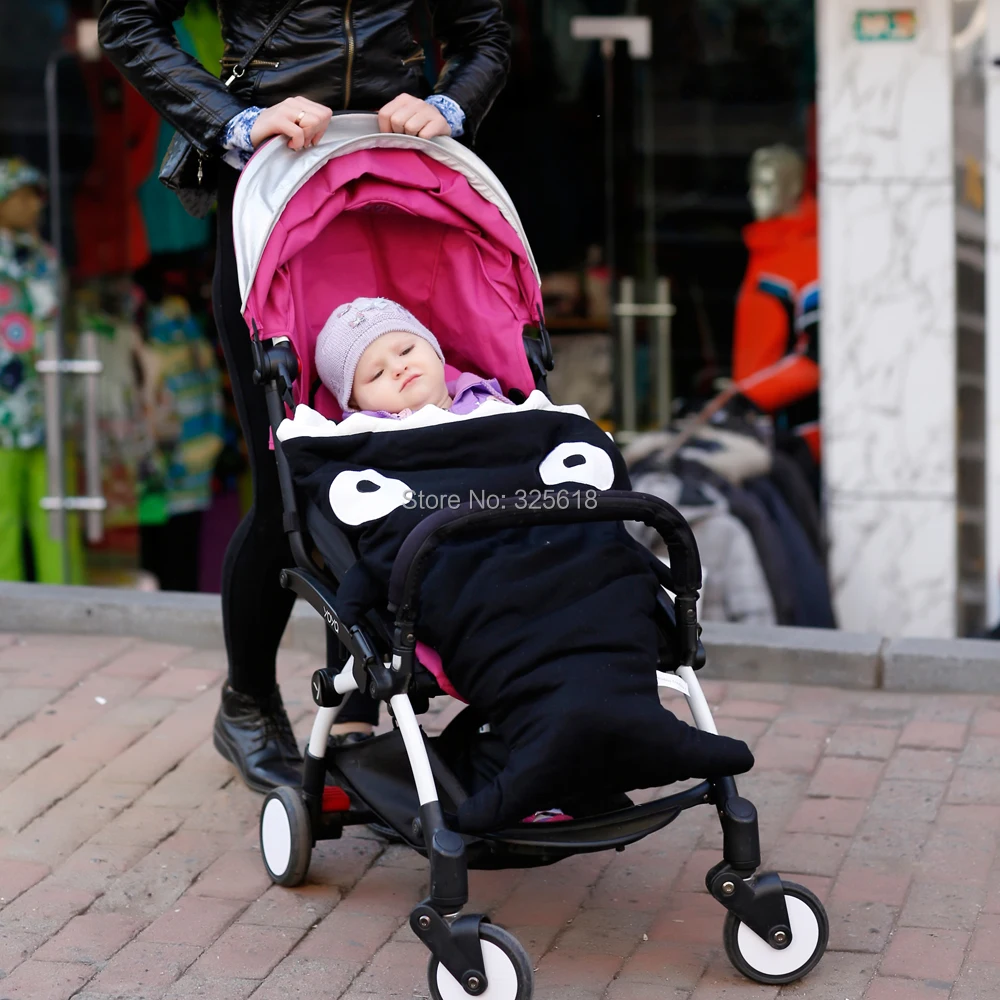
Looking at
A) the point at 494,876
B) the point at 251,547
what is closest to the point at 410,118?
the point at 251,547

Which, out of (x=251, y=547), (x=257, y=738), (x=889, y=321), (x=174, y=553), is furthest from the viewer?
(x=174, y=553)

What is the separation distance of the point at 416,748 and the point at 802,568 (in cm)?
312

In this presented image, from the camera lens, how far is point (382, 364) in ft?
11.9

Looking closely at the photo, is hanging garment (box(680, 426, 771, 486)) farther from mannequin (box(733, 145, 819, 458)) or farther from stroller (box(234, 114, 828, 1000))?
stroller (box(234, 114, 828, 1000))

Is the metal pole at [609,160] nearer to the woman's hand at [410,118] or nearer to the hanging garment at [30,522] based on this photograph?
the hanging garment at [30,522]

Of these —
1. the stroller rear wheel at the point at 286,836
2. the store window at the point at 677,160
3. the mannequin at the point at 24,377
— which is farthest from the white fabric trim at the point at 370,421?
the mannequin at the point at 24,377

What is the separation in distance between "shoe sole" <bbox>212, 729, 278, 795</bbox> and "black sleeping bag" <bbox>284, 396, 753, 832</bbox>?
100cm

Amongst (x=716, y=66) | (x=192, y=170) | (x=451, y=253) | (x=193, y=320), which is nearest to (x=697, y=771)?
(x=451, y=253)

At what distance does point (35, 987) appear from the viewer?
3.28 m

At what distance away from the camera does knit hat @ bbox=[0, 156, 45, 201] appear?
258 inches

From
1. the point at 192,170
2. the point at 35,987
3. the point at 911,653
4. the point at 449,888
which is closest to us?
the point at 449,888

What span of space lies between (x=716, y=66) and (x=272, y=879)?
349 centimetres

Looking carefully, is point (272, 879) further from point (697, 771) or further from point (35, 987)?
point (697, 771)

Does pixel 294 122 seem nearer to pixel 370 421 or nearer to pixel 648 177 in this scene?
pixel 370 421
